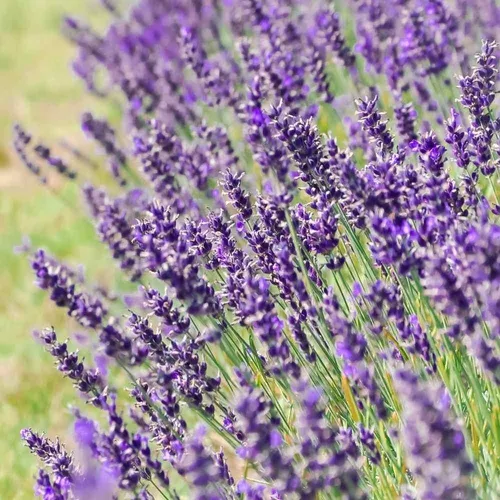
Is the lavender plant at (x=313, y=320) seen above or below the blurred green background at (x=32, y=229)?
below

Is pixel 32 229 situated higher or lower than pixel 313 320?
higher

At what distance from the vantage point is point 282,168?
239cm

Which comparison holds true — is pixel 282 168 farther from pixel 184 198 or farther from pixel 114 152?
pixel 114 152

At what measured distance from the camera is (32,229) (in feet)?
22.4

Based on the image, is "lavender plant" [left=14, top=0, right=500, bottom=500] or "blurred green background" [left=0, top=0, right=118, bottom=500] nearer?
"lavender plant" [left=14, top=0, right=500, bottom=500]

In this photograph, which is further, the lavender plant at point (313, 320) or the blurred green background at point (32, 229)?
the blurred green background at point (32, 229)

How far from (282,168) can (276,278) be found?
1.35ft

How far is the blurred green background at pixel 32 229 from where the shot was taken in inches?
172

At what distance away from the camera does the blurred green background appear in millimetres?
4363

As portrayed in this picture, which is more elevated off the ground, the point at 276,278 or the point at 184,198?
the point at 184,198

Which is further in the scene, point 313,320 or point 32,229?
point 32,229

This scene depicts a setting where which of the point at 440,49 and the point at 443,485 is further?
A: the point at 440,49

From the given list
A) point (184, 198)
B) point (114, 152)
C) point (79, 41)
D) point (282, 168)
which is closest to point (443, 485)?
point (282, 168)

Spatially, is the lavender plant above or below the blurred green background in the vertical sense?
below
